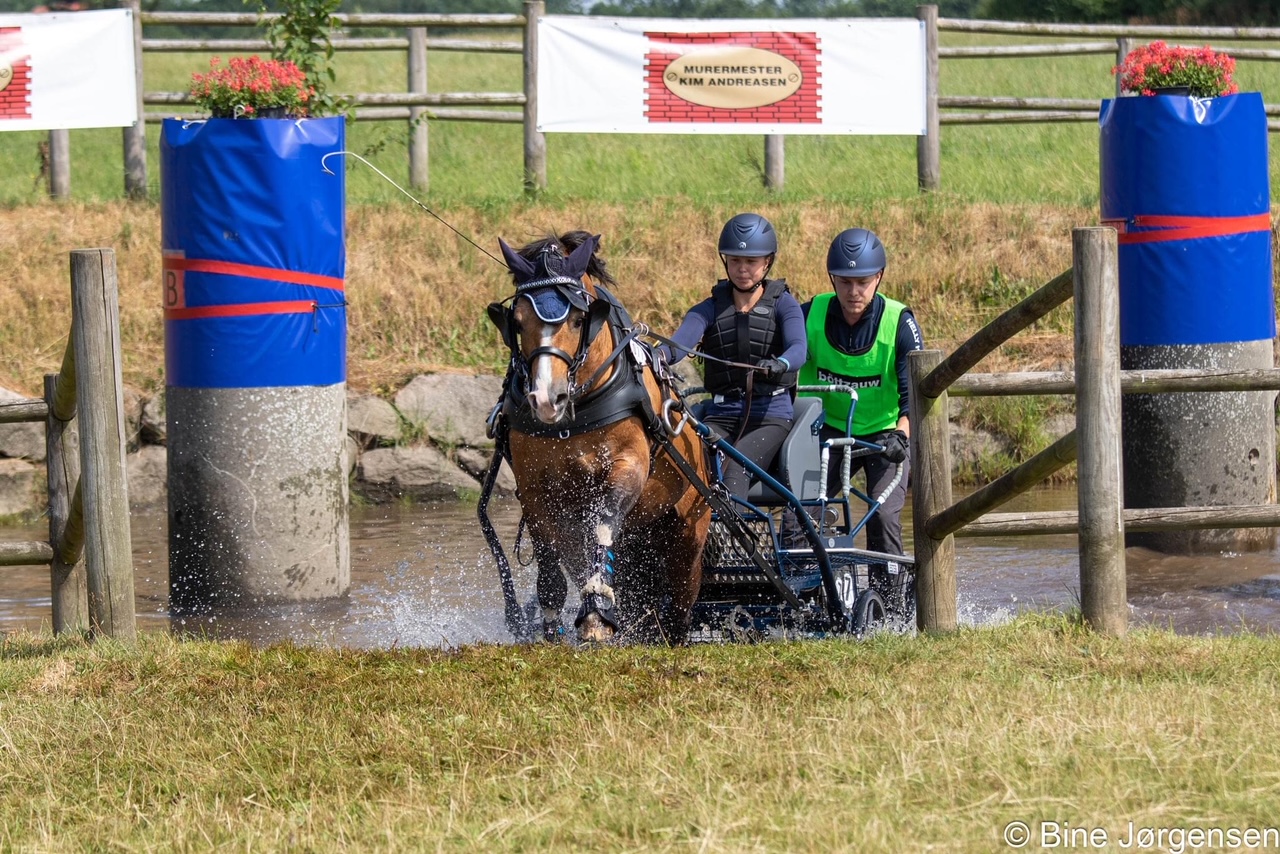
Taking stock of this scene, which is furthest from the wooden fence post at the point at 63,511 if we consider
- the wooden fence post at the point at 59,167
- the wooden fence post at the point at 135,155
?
the wooden fence post at the point at 59,167

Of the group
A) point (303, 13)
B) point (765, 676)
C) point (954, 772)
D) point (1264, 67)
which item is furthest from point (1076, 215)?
point (1264, 67)

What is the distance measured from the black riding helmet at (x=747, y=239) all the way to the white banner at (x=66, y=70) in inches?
320

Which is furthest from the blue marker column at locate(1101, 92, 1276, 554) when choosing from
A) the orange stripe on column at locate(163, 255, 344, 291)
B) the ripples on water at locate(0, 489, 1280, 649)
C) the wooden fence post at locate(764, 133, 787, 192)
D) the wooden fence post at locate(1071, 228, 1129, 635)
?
the wooden fence post at locate(764, 133, 787, 192)

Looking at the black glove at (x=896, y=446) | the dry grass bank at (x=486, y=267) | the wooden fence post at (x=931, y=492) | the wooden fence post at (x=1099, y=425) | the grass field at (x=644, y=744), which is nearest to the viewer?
the grass field at (x=644, y=744)

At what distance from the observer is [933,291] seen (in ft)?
45.3

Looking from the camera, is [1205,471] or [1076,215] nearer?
[1205,471]

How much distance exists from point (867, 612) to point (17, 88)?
9.69 m

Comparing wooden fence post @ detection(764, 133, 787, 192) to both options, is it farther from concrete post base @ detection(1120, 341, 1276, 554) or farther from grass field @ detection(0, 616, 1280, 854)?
grass field @ detection(0, 616, 1280, 854)

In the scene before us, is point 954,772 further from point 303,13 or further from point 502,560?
point 303,13

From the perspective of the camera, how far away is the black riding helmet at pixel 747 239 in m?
7.47

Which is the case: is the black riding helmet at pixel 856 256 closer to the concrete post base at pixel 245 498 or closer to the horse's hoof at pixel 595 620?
the horse's hoof at pixel 595 620

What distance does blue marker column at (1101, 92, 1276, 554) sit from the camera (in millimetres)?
9609

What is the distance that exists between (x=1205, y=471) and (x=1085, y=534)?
4.01 metres

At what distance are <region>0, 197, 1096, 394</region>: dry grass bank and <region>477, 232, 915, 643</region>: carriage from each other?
18.1 feet
